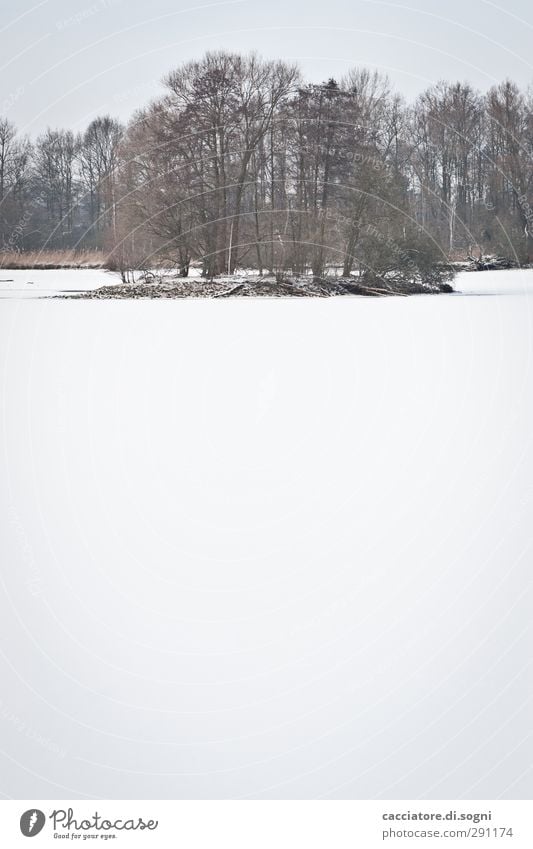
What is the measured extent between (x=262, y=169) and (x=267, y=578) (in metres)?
7.53

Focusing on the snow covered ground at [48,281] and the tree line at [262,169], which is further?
the snow covered ground at [48,281]

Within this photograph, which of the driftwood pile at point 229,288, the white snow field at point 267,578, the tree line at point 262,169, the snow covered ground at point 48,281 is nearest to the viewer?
the white snow field at point 267,578

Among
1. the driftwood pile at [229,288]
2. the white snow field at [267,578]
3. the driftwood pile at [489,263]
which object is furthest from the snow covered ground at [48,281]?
the driftwood pile at [489,263]

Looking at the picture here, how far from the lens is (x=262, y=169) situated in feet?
40.1

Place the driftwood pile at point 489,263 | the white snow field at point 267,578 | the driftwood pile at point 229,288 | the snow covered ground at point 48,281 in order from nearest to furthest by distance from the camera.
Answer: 1. the white snow field at point 267,578
2. the snow covered ground at point 48,281
3. the driftwood pile at point 229,288
4. the driftwood pile at point 489,263

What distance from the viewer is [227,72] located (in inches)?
454

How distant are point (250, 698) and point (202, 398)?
19.3 feet

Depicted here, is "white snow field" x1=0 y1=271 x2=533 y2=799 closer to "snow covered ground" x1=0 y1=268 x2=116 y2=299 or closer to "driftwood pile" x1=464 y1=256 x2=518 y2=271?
"snow covered ground" x1=0 y1=268 x2=116 y2=299

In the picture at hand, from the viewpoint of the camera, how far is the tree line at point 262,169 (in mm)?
11422

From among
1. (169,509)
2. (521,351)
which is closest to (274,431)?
(169,509)

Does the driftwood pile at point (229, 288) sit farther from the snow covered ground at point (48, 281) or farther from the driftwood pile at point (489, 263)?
the driftwood pile at point (489, 263)

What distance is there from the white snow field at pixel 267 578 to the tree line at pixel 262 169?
2.13 m

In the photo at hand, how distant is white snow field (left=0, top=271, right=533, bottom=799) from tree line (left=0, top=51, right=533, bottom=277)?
2.13 meters

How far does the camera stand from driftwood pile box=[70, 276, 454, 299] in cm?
1370
